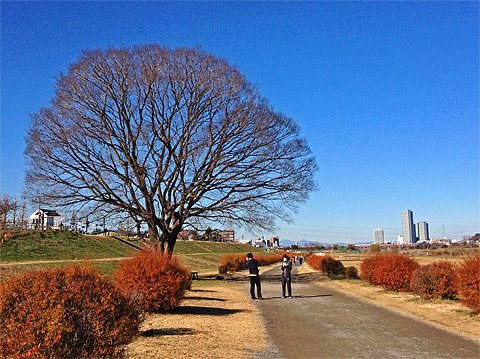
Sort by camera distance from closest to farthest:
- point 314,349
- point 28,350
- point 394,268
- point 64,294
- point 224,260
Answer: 1. point 28,350
2. point 64,294
3. point 314,349
4. point 394,268
5. point 224,260

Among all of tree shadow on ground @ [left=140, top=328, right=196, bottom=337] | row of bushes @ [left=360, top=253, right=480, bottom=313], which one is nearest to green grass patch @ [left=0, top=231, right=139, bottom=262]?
row of bushes @ [left=360, top=253, right=480, bottom=313]

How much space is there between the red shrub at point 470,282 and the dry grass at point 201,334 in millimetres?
6075

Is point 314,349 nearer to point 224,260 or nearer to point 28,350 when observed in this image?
point 28,350

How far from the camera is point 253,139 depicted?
26578mm

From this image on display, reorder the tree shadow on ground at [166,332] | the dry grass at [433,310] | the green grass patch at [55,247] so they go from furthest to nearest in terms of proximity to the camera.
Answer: the green grass patch at [55,247] → the dry grass at [433,310] → the tree shadow on ground at [166,332]

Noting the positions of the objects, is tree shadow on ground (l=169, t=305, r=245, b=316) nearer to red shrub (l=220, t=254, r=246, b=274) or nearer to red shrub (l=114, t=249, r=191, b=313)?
red shrub (l=114, t=249, r=191, b=313)

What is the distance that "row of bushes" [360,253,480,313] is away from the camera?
13.6 metres

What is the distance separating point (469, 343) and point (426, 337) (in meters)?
0.97

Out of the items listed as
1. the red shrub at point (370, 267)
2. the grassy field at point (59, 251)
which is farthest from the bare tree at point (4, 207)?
the red shrub at point (370, 267)

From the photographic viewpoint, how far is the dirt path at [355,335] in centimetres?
894

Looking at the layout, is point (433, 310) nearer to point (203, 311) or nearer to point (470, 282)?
point (470, 282)

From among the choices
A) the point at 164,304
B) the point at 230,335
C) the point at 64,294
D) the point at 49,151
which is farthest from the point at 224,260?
the point at 64,294

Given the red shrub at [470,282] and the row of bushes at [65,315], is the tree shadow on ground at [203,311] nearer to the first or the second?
the row of bushes at [65,315]

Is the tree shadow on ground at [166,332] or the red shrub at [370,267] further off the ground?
the red shrub at [370,267]
